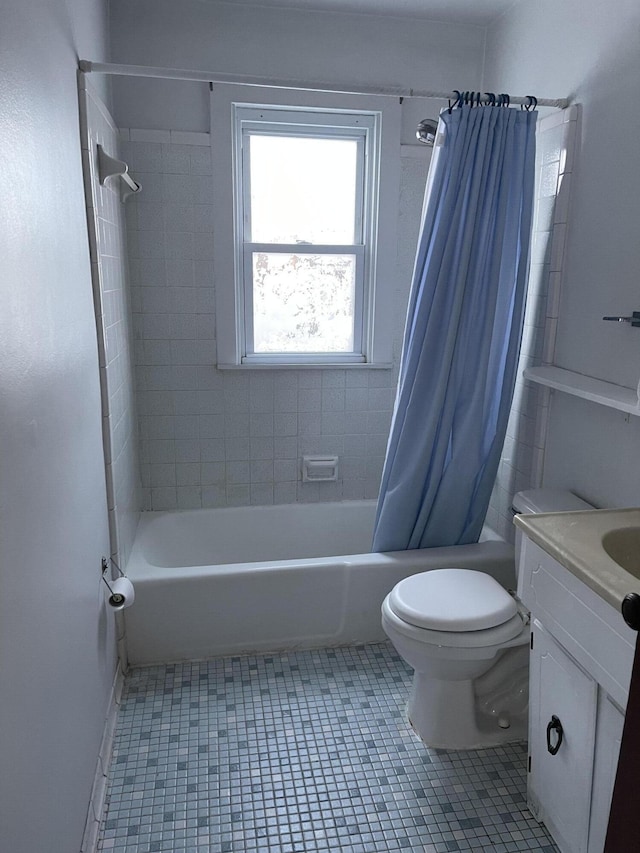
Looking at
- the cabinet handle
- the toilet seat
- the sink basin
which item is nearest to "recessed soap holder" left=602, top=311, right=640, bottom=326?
the sink basin

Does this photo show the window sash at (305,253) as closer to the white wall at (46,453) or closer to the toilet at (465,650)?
the white wall at (46,453)

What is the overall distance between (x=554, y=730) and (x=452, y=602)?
1.54 feet

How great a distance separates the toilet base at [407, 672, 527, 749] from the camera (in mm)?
2064

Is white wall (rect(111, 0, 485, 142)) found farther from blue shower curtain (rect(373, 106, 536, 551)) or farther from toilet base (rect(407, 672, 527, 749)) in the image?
toilet base (rect(407, 672, 527, 749))

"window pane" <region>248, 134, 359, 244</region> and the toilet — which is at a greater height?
"window pane" <region>248, 134, 359, 244</region>

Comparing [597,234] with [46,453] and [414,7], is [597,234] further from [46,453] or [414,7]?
[46,453]

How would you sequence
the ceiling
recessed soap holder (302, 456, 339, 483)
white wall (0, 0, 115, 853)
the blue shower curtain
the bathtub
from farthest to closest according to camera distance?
recessed soap holder (302, 456, 339, 483) < the ceiling < the bathtub < the blue shower curtain < white wall (0, 0, 115, 853)

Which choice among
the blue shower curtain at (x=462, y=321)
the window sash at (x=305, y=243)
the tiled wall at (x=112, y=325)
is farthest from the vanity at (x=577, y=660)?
the window sash at (x=305, y=243)

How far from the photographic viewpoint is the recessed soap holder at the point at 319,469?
10.4 feet

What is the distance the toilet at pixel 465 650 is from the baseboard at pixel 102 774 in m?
0.93

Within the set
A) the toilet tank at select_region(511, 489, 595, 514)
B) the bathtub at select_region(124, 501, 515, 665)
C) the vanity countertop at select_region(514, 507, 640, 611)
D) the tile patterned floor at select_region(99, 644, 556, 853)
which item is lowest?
the tile patterned floor at select_region(99, 644, 556, 853)

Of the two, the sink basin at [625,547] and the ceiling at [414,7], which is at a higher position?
the ceiling at [414,7]

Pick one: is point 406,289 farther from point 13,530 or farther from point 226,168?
point 13,530

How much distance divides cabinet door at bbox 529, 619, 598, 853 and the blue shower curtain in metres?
0.88
